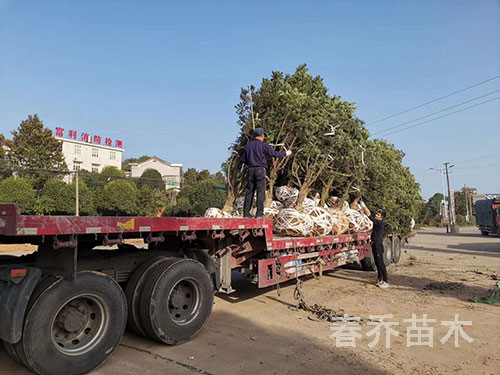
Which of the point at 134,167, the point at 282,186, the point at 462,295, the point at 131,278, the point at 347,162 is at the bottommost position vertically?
the point at 462,295

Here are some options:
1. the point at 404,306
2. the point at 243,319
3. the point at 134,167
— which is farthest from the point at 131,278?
the point at 134,167

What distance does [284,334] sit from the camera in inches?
207

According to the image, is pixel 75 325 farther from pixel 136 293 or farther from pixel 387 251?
pixel 387 251

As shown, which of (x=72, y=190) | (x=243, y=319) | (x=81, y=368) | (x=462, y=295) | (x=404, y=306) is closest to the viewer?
(x=81, y=368)

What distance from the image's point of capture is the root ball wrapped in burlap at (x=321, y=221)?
7.96 metres

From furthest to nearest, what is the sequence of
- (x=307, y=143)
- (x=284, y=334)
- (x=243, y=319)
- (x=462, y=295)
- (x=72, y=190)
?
(x=72, y=190) < (x=307, y=143) < (x=462, y=295) < (x=243, y=319) < (x=284, y=334)

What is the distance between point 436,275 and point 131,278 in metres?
8.81

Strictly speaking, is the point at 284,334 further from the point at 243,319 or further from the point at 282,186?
the point at 282,186

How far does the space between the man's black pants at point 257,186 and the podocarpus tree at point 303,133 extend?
2112 millimetres

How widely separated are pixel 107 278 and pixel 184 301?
4.03ft

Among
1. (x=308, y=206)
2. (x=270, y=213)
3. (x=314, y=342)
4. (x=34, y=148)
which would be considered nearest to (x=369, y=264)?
(x=308, y=206)

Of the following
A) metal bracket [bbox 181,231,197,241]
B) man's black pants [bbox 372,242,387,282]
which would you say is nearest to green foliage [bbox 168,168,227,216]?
man's black pants [bbox 372,242,387,282]

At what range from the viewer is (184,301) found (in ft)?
16.2

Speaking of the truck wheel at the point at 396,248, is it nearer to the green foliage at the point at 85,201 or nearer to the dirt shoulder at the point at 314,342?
the dirt shoulder at the point at 314,342
